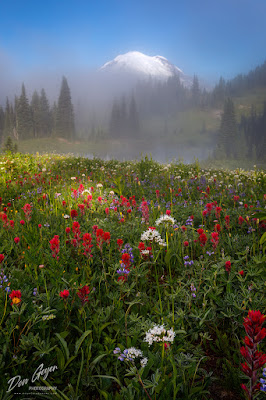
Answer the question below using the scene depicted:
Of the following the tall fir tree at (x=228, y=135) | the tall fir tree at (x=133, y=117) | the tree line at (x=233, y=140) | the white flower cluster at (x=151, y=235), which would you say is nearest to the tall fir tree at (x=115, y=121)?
the tall fir tree at (x=133, y=117)

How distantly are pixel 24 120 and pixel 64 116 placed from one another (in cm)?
1526

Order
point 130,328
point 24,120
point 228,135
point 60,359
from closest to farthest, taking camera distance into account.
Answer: point 60,359 < point 130,328 < point 24,120 < point 228,135

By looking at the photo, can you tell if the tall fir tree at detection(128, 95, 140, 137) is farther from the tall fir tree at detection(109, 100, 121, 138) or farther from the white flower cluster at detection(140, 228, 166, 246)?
the white flower cluster at detection(140, 228, 166, 246)

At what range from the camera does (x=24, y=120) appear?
270 ft

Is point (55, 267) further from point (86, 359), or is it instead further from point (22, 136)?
point (22, 136)

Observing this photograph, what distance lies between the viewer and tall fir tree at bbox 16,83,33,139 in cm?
8150

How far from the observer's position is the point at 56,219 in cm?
440

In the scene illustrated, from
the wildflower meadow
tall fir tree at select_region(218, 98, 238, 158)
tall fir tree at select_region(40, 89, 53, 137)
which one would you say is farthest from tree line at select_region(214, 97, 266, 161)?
the wildflower meadow

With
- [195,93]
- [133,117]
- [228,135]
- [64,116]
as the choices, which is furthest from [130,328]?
[195,93]

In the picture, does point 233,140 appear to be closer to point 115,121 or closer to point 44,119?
point 115,121

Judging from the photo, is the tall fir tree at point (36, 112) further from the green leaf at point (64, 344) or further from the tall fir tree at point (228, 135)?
the green leaf at point (64, 344)

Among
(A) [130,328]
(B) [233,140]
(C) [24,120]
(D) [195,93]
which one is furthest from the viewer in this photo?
(D) [195,93]

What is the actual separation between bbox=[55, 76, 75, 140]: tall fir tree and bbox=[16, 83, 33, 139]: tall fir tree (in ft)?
33.8

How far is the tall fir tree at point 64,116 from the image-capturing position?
292ft
